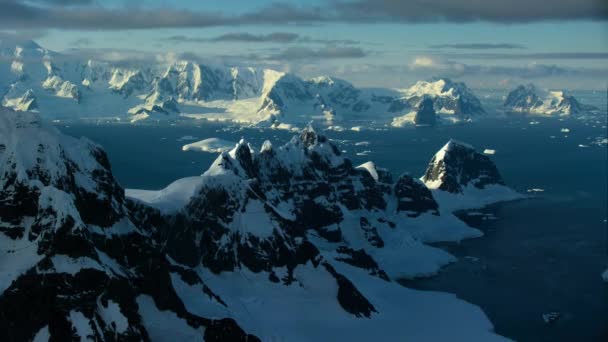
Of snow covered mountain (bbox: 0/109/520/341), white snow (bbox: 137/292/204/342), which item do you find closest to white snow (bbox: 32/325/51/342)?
snow covered mountain (bbox: 0/109/520/341)

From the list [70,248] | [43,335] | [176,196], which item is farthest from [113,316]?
[176,196]

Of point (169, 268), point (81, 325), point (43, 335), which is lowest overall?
point (169, 268)

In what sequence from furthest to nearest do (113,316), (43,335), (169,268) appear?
1. (169,268)
2. (113,316)
3. (43,335)

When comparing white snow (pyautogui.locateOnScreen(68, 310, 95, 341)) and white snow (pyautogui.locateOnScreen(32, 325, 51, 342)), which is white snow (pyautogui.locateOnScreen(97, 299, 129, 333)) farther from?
white snow (pyautogui.locateOnScreen(32, 325, 51, 342))

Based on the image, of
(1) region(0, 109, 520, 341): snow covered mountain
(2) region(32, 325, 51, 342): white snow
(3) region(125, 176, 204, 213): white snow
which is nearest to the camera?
(2) region(32, 325, 51, 342): white snow

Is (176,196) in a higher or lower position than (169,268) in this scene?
higher

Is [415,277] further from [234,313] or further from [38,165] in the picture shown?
[38,165]

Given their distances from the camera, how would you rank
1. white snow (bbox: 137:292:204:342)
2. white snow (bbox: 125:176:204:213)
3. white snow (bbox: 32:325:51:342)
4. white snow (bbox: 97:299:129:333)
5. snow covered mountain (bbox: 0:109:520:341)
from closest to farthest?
1. white snow (bbox: 32:325:51:342)
2. snow covered mountain (bbox: 0:109:520:341)
3. white snow (bbox: 97:299:129:333)
4. white snow (bbox: 137:292:204:342)
5. white snow (bbox: 125:176:204:213)

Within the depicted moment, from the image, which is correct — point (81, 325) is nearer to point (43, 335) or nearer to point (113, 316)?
point (43, 335)
